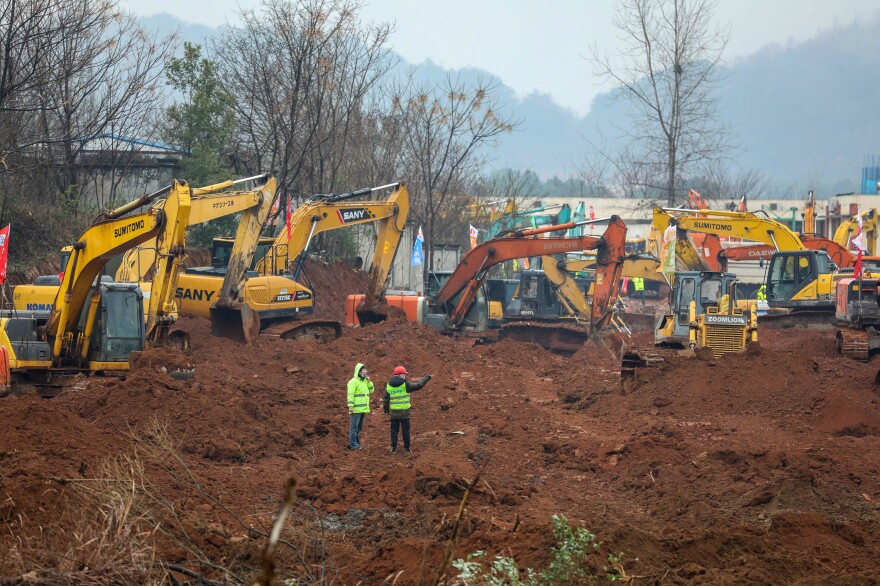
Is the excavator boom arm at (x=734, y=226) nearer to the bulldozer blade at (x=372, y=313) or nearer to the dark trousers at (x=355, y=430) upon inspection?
the bulldozer blade at (x=372, y=313)

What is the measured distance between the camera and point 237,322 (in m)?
23.8

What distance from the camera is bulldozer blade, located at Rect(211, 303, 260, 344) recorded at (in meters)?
23.6

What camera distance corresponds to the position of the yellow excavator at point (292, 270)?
80.5 ft

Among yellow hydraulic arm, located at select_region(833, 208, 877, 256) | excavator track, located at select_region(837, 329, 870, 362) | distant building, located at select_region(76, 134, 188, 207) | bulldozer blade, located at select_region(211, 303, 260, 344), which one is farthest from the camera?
yellow hydraulic arm, located at select_region(833, 208, 877, 256)

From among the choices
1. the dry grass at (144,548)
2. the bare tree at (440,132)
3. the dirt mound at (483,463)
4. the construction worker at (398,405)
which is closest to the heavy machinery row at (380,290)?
the dirt mound at (483,463)

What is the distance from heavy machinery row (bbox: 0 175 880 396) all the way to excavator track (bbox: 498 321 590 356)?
0.05 meters

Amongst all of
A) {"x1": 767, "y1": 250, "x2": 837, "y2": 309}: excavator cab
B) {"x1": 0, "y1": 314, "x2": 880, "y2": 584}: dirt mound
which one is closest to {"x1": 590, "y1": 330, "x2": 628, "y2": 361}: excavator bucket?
{"x1": 767, "y1": 250, "x2": 837, "y2": 309}: excavator cab

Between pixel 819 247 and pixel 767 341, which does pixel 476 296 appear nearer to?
pixel 767 341

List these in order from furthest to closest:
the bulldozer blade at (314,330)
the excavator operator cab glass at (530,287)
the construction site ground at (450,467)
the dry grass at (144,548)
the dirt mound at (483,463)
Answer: the excavator operator cab glass at (530,287) < the bulldozer blade at (314,330) < the dirt mound at (483,463) < the construction site ground at (450,467) < the dry grass at (144,548)

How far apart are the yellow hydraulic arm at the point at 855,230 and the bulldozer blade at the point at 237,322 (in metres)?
23.9

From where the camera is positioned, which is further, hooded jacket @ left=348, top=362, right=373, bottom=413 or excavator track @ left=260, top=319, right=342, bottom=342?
excavator track @ left=260, top=319, right=342, bottom=342

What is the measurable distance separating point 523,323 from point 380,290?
235 inches

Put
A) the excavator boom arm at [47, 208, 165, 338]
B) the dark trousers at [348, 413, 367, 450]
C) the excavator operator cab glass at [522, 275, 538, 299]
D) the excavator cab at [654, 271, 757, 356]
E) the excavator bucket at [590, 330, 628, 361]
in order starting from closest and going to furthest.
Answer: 1. the dark trousers at [348, 413, 367, 450]
2. the excavator boom arm at [47, 208, 165, 338]
3. the excavator cab at [654, 271, 757, 356]
4. the excavator bucket at [590, 330, 628, 361]
5. the excavator operator cab glass at [522, 275, 538, 299]

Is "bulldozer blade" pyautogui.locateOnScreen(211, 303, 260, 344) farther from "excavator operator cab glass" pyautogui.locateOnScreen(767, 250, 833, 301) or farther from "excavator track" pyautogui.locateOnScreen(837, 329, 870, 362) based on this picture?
"excavator operator cab glass" pyautogui.locateOnScreen(767, 250, 833, 301)
